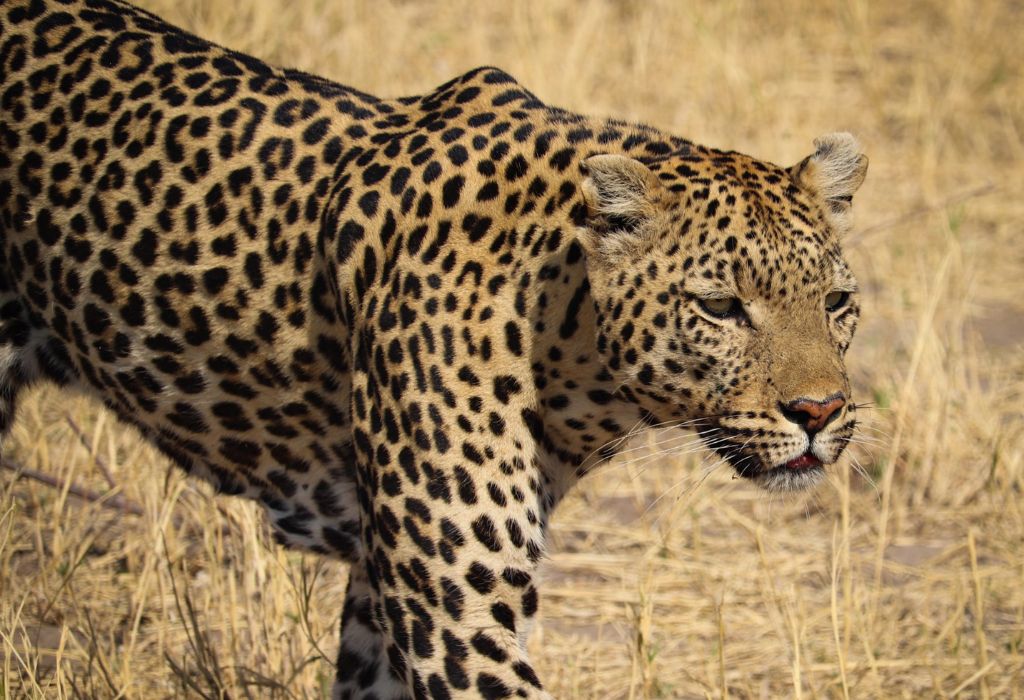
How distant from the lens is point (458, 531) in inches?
165

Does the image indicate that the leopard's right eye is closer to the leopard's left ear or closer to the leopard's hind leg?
the leopard's left ear

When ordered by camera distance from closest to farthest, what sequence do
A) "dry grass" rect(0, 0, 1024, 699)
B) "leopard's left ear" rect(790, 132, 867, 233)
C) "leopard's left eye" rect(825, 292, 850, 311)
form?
1. "leopard's left eye" rect(825, 292, 850, 311)
2. "leopard's left ear" rect(790, 132, 867, 233)
3. "dry grass" rect(0, 0, 1024, 699)

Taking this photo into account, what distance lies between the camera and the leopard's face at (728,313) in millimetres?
4098

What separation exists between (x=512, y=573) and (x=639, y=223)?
1.04m

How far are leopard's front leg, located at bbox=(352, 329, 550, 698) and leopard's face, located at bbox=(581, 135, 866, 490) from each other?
1.34 feet

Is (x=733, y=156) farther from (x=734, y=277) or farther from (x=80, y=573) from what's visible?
(x=80, y=573)

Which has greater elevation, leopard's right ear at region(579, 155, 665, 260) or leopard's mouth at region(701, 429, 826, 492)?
leopard's right ear at region(579, 155, 665, 260)

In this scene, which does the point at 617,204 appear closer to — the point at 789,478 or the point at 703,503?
the point at 789,478

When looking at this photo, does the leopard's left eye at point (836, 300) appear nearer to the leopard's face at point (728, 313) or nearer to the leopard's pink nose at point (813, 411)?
the leopard's face at point (728, 313)

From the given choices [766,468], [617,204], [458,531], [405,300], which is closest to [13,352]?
[405,300]

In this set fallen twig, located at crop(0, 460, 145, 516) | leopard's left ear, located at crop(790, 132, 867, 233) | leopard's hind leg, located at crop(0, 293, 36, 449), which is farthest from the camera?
fallen twig, located at crop(0, 460, 145, 516)

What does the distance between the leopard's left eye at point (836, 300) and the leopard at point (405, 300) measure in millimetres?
13

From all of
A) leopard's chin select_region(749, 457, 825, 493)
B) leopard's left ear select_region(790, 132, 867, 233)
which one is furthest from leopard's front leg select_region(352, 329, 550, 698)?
leopard's left ear select_region(790, 132, 867, 233)

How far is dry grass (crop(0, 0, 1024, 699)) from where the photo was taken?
5867 millimetres
